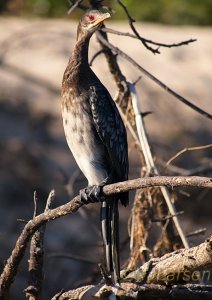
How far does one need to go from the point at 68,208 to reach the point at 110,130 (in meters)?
0.95

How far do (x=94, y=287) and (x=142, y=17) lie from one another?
700cm

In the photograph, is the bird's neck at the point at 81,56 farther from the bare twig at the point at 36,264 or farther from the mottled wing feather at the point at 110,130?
the bare twig at the point at 36,264

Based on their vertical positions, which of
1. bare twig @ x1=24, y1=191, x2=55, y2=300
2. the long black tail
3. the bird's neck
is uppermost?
the bird's neck

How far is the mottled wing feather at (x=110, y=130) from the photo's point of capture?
4336mm

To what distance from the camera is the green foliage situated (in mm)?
10156

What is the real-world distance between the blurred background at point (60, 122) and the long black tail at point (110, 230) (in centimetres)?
268

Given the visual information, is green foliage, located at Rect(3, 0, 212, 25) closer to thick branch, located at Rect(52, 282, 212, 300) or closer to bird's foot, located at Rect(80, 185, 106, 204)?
bird's foot, located at Rect(80, 185, 106, 204)

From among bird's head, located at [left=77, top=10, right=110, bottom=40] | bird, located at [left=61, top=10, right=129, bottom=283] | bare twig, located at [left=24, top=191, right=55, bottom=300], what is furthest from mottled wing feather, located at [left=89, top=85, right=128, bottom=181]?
bare twig, located at [left=24, top=191, right=55, bottom=300]

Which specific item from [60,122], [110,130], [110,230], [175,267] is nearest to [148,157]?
[110,130]

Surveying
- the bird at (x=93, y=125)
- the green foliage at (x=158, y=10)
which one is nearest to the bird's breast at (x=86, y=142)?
the bird at (x=93, y=125)

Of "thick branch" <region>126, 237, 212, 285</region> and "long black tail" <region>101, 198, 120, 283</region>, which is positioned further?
"long black tail" <region>101, 198, 120, 283</region>

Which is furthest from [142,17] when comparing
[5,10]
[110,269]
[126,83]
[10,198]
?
[110,269]

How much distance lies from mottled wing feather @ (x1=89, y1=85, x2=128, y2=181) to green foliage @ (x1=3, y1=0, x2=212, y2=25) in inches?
230

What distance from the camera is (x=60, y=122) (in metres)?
8.45
